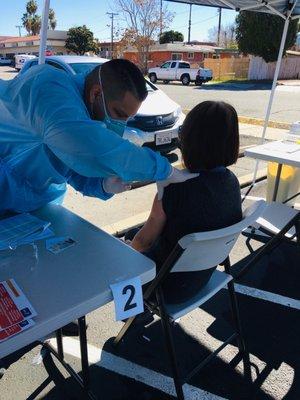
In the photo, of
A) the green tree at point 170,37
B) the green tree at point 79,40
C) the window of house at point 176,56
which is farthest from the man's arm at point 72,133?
the green tree at point 170,37

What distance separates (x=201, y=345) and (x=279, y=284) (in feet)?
3.25

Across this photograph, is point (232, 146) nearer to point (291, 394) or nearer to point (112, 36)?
point (291, 394)

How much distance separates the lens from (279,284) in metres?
3.04

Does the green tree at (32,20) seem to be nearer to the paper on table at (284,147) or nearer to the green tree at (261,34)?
the green tree at (261,34)

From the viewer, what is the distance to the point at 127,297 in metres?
1.31

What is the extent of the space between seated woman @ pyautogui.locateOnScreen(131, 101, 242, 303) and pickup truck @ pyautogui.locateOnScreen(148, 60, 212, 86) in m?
22.4

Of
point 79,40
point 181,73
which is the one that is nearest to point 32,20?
point 79,40

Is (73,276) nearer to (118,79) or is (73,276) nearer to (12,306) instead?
(12,306)

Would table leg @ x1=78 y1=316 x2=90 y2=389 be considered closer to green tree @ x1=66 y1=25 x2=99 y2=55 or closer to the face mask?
the face mask

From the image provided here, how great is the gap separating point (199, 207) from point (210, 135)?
32 cm

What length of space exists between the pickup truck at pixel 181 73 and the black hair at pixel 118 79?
2252cm

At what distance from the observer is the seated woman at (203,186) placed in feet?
5.43

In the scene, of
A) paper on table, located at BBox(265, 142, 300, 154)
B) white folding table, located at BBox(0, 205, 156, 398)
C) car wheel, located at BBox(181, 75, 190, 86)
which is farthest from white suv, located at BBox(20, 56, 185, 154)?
car wheel, located at BBox(181, 75, 190, 86)

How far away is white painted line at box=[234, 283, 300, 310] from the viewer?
9.18ft
